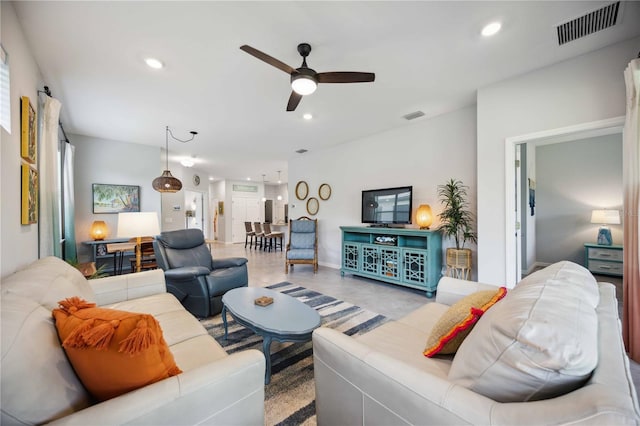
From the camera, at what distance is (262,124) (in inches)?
166

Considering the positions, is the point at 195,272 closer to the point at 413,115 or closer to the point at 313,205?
the point at 413,115

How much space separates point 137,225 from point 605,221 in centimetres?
704

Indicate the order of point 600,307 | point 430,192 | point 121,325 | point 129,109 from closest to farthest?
point 121,325
point 600,307
point 129,109
point 430,192

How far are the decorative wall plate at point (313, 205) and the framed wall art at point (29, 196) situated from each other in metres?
4.56

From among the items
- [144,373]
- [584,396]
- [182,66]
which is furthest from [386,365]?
[182,66]

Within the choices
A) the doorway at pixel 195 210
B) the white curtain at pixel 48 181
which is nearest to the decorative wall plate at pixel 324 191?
the white curtain at pixel 48 181

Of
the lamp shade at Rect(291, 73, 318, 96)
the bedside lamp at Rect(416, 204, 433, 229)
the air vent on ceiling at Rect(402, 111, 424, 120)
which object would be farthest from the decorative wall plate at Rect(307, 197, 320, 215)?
the lamp shade at Rect(291, 73, 318, 96)

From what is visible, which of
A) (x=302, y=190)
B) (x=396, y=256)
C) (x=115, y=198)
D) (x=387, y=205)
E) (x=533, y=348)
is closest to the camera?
(x=533, y=348)

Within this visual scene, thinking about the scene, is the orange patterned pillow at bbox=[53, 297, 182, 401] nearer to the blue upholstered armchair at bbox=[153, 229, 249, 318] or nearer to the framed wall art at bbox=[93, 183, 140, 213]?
the blue upholstered armchair at bbox=[153, 229, 249, 318]

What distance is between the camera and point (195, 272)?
2.57 meters

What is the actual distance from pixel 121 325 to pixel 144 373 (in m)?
0.18

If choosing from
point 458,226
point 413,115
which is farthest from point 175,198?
point 458,226

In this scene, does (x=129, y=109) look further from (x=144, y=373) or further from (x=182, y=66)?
(x=144, y=373)

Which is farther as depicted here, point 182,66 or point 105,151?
Result: point 105,151
